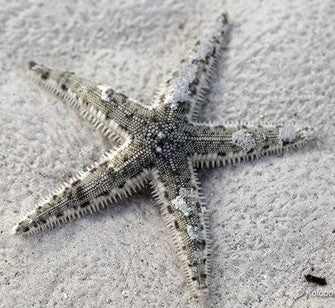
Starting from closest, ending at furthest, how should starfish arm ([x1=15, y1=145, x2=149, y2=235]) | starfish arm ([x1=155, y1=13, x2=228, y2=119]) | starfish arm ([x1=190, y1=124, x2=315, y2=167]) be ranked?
starfish arm ([x1=15, y1=145, x2=149, y2=235]) < starfish arm ([x1=190, y1=124, x2=315, y2=167]) < starfish arm ([x1=155, y1=13, x2=228, y2=119])

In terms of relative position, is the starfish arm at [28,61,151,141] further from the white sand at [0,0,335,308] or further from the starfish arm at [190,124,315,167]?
the starfish arm at [190,124,315,167]

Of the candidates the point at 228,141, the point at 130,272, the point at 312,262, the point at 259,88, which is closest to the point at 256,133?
the point at 228,141

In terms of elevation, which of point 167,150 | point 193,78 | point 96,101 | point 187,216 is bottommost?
point 187,216

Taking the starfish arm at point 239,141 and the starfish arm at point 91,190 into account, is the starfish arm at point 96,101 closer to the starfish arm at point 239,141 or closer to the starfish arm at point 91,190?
the starfish arm at point 91,190

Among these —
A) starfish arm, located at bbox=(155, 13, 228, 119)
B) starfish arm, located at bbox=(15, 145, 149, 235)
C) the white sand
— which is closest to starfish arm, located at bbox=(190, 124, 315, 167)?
the white sand

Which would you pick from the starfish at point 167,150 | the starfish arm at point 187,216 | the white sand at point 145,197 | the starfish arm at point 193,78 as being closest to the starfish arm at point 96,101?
the starfish at point 167,150

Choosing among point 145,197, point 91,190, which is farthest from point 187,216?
point 91,190

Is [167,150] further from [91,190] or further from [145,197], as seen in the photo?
[91,190]

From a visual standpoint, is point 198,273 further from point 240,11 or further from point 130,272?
point 240,11

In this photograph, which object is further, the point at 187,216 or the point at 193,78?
the point at 193,78
